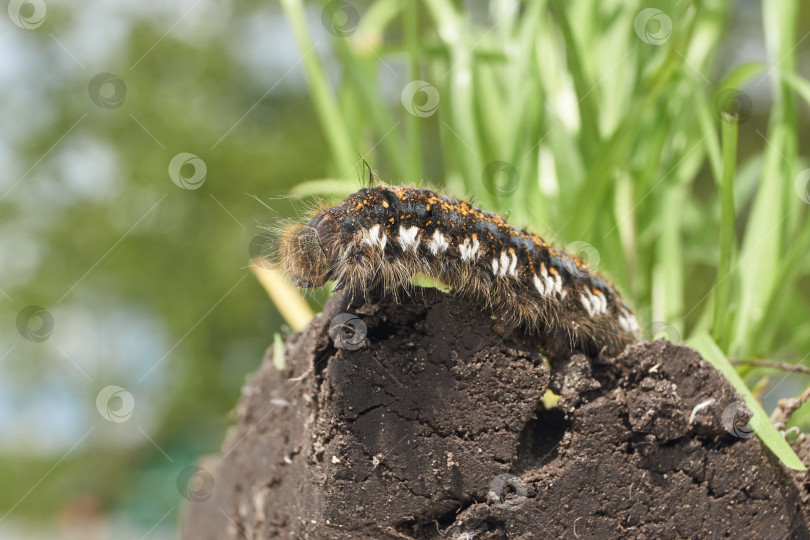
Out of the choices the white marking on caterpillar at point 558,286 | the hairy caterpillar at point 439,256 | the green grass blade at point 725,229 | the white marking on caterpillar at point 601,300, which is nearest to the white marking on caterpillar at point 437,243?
the hairy caterpillar at point 439,256

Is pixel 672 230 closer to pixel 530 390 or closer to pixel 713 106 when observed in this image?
pixel 713 106

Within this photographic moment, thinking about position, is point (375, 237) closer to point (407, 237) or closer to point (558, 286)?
point (407, 237)

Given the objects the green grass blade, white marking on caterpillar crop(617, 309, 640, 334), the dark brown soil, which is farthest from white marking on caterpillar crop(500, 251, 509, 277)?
the green grass blade

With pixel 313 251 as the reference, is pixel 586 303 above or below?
below

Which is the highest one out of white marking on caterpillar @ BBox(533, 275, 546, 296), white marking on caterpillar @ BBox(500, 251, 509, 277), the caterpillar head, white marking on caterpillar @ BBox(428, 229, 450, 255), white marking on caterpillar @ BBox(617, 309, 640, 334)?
the caterpillar head

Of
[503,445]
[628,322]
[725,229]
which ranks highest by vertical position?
[725,229]

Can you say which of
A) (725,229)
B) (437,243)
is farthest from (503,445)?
(725,229)

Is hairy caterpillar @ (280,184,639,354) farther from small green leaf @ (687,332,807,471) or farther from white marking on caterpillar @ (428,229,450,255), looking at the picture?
small green leaf @ (687,332,807,471)
